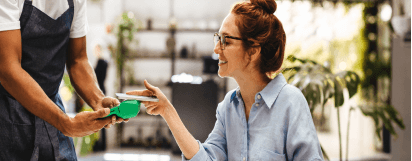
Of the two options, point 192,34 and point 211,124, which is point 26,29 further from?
point 192,34

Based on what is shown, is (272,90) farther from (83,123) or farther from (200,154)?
(83,123)

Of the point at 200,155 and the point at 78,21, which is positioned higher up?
the point at 78,21

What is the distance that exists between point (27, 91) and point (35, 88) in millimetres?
24

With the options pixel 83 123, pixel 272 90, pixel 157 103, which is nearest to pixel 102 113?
pixel 83 123

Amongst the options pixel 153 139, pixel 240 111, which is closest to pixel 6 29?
pixel 240 111

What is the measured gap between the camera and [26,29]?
1030 mm

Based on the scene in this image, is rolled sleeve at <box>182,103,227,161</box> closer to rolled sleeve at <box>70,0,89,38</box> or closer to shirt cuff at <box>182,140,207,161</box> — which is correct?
shirt cuff at <box>182,140,207,161</box>

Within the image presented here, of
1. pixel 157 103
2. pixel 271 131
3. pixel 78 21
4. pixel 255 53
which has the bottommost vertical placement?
pixel 271 131

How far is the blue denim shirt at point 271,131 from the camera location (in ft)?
3.42

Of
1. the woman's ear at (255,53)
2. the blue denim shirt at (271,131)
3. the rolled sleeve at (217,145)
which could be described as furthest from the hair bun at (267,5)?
the rolled sleeve at (217,145)

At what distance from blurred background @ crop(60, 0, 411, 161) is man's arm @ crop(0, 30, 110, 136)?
11.5 feet

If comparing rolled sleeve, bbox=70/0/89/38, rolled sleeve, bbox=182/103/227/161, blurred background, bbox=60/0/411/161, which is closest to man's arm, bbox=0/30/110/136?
rolled sleeve, bbox=70/0/89/38

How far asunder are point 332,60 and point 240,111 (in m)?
4.66

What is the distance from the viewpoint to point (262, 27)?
43.6 inches
